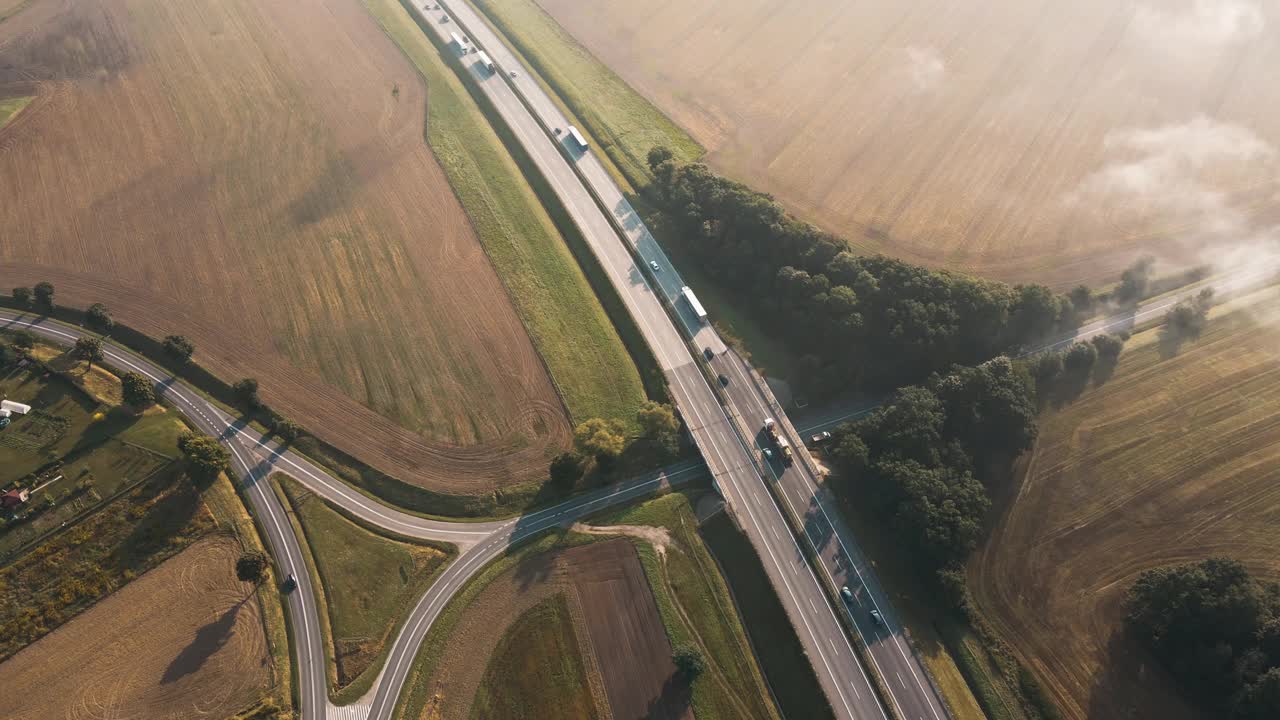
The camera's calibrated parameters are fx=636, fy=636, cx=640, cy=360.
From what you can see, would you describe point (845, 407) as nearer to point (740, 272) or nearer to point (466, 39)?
point (740, 272)

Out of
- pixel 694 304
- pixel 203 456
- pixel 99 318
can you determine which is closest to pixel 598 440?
pixel 694 304

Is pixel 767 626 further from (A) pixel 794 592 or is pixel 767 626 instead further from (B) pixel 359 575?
(B) pixel 359 575

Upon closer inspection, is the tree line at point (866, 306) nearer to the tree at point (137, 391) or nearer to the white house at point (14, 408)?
the tree at point (137, 391)

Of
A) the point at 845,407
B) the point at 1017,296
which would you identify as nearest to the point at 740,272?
the point at 845,407

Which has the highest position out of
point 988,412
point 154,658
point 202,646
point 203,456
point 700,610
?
point 203,456

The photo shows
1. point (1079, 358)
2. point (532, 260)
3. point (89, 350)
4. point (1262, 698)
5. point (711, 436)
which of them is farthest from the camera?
point (532, 260)

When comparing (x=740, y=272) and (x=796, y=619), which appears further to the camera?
(x=740, y=272)
